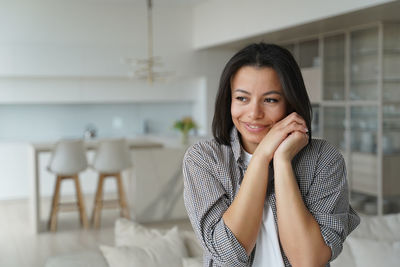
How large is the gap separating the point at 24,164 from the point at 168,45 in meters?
2.98

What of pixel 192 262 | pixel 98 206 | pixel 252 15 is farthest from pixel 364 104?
pixel 192 262

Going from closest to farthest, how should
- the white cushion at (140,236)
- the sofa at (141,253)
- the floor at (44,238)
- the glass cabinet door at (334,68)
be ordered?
the sofa at (141,253) < the white cushion at (140,236) < the floor at (44,238) < the glass cabinet door at (334,68)

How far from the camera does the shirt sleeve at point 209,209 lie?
49.8 inches

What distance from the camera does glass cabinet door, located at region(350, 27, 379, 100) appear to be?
21.3ft

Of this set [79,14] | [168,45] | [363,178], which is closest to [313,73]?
[363,178]

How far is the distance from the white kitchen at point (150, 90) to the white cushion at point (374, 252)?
278cm

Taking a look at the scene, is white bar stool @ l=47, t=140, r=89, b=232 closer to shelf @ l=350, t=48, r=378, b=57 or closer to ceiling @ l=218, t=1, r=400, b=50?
ceiling @ l=218, t=1, r=400, b=50

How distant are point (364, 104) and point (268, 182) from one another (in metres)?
5.57

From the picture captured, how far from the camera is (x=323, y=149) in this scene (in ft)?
4.56

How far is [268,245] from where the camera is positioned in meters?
1.33

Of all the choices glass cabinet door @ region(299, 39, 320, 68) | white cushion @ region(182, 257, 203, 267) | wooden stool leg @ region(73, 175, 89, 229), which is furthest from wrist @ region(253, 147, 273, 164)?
glass cabinet door @ region(299, 39, 320, 68)

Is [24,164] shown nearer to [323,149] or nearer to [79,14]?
[79,14]

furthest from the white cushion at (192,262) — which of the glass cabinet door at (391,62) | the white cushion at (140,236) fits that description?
the glass cabinet door at (391,62)

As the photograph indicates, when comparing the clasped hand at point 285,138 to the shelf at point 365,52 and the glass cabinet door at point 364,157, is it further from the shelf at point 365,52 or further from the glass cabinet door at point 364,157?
the shelf at point 365,52
